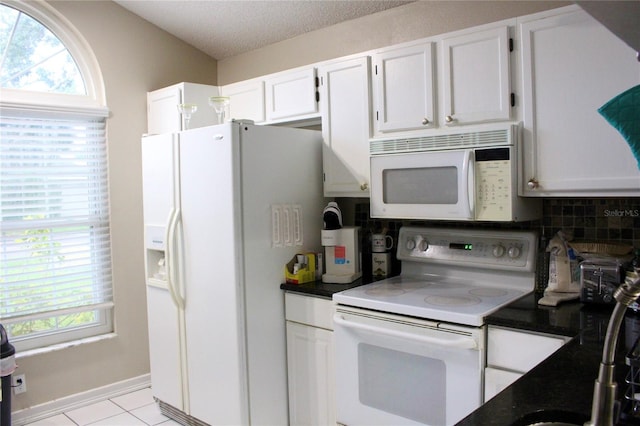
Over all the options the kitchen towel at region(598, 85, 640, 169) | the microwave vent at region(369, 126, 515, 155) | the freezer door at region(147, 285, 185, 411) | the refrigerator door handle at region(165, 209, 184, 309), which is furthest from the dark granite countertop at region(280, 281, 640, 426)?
the freezer door at region(147, 285, 185, 411)

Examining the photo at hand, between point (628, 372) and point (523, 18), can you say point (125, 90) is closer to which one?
point (523, 18)

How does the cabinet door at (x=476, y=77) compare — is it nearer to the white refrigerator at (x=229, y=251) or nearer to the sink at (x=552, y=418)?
the white refrigerator at (x=229, y=251)

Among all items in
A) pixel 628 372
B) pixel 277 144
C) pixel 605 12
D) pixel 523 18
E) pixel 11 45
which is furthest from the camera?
pixel 11 45

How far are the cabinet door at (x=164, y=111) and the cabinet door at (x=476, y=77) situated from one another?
1.85m

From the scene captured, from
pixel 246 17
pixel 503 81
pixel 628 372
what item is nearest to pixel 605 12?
pixel 628 372

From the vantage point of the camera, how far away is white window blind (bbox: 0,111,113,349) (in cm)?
320

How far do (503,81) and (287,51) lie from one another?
5.89 feet

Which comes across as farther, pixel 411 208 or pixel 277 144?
pixel 277 144

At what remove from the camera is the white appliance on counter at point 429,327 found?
2.06 m

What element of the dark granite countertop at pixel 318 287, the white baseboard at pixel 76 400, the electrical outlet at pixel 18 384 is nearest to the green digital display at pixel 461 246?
the dark granite countertop at pixel 318 287

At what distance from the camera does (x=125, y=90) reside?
11.9 feet

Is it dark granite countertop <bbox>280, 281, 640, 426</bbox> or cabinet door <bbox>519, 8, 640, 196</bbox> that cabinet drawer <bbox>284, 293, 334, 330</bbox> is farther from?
cabinet door <bbox>519, 8, 640, 196</bbox>

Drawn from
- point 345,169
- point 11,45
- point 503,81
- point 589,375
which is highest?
point 11,45

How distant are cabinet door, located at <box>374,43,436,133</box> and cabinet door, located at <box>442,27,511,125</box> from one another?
8 centimetres
